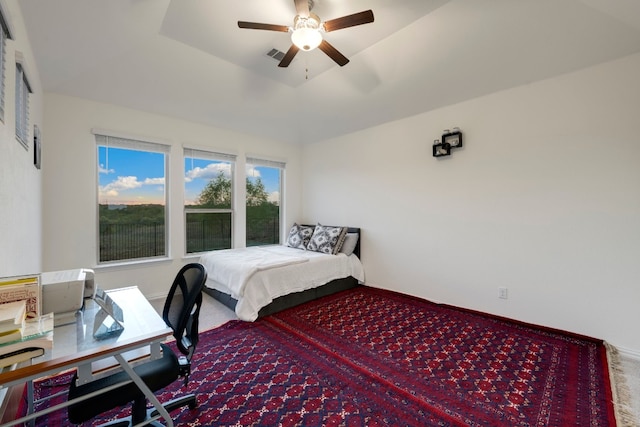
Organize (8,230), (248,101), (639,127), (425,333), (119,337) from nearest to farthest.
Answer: (119,337) < (8,230) < (639,127) < (425,333) < (248,101)

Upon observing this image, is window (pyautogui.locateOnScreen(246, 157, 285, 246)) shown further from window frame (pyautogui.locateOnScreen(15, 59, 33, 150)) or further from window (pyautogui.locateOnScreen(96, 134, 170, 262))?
window frame (pyautogui.locateOnScreen(15, 59, 33, 150))

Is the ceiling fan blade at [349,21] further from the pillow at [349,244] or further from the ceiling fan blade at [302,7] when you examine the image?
the pillow at [349,244]

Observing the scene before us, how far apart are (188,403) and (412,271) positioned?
299 cm

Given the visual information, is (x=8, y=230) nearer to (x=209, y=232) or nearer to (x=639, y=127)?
(x=209, y=232)

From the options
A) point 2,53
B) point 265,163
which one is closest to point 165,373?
point 2,53

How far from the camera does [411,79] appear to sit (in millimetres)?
3242

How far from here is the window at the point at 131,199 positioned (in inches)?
136

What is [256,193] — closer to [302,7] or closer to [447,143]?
[447,143]

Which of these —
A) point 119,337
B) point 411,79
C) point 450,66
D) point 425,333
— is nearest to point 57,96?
point 119,337

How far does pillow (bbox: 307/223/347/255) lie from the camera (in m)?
4.19

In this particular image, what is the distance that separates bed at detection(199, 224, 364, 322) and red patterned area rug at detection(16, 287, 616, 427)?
23 centimetres

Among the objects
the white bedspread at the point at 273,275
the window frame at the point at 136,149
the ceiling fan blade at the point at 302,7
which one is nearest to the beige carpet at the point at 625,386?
the white bedspread at the point at 273,275

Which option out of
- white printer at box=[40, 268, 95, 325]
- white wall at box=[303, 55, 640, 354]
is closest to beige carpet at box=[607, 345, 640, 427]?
white wall at box=[303, 55, 640, 354]

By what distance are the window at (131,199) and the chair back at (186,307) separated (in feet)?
7.55
